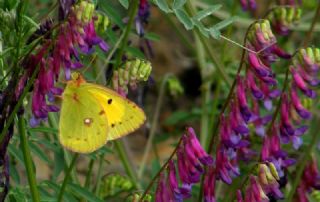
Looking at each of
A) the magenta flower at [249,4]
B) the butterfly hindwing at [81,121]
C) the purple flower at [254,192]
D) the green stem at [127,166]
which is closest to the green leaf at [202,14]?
the butterfly hindwing at [81,121]

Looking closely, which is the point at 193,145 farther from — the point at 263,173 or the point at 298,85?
the point at 298,85

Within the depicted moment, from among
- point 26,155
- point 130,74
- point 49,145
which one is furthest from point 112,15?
point 26,155

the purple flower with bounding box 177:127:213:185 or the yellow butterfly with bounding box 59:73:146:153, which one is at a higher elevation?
the yellow butterfly with bounding box 59:73:146:153

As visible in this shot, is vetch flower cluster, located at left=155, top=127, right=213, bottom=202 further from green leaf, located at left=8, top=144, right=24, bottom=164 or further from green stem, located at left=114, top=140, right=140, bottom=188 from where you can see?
green stem, located at left=114, top=140, right=140, bottom=188

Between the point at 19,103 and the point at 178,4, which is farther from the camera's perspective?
the point at 178,4

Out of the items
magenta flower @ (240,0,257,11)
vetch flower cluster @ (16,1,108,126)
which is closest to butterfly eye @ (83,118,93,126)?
vetch flower cluster @ (16,1,108,126)

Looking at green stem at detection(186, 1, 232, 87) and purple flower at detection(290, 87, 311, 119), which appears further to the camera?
green stem at detection(186, 1, 232, 87)

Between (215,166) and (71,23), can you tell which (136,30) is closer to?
(215,166)
